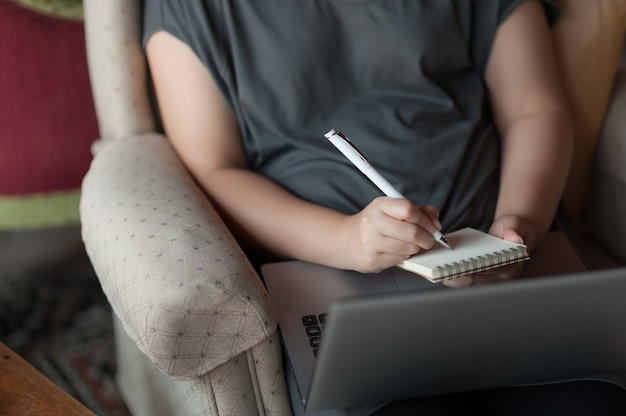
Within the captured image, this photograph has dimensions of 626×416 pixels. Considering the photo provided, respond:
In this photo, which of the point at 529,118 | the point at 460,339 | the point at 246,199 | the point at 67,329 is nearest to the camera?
the point at 460,339

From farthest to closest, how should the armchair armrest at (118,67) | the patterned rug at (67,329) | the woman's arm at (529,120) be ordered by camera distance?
the patterned rug at (67,329) → the armchair armrest at (118,67) → the woman's arm at (529,120)

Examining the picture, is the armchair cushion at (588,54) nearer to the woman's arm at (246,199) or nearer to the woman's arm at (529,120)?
the woman's arm at (529,120)

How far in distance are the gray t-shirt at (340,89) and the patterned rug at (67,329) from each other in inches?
→ 21.3

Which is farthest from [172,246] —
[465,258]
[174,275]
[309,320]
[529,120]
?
[529,120]

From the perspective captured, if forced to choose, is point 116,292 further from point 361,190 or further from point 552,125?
point 552,125

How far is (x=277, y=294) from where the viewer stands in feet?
3.16

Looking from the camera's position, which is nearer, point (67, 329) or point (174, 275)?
point (174, 275)

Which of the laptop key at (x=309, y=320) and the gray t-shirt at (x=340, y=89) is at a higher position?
the gray t-shirt at (x=340, y=89)

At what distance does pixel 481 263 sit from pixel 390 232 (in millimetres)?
100

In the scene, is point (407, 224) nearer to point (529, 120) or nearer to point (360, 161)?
point (360, 161)

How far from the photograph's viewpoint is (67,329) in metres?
1.51

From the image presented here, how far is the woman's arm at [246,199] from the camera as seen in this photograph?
0.89m

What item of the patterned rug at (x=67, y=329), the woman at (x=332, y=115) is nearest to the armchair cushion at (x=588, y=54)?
the woman at (x=332, y=115)

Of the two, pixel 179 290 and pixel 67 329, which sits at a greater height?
pixel 179 290
